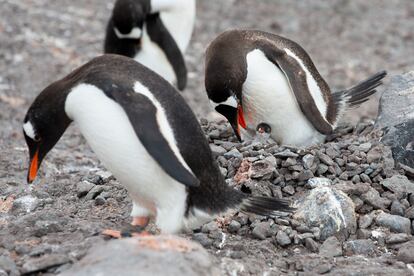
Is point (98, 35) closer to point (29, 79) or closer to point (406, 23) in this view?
point (29, 79)

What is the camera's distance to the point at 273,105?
5262mm

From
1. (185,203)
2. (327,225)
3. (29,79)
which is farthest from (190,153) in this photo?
(29,79)

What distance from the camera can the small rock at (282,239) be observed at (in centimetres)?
410

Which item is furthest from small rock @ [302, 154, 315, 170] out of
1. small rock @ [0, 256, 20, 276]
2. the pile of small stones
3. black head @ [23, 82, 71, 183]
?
small rock @ [0, 256, 20, 276]

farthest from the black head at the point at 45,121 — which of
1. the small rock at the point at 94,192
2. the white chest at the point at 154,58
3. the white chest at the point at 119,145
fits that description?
the white chest at the point at 154,58

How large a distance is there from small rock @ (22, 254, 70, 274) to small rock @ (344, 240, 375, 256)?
141 centimetres

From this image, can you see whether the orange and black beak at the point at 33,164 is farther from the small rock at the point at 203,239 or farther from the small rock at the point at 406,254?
the small rock at the point at 406,254

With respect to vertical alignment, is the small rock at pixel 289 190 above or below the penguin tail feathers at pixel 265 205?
above

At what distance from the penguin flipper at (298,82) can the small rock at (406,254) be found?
4.66 ft

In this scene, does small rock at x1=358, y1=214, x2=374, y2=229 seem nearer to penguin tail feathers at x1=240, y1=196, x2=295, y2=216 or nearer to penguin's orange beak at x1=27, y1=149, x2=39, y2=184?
penguin tail feathers at x1=240, y1=196, x2=295, y2=216

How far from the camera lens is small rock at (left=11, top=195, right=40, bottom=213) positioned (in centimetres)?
463

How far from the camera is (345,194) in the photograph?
14.3ft

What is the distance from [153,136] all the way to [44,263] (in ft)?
2.31

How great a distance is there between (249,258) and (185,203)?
0.38 meters
